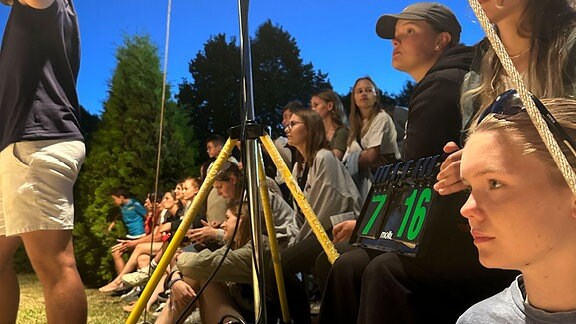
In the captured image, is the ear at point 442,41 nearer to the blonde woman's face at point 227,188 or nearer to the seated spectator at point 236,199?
the seated spectator at point 236,199

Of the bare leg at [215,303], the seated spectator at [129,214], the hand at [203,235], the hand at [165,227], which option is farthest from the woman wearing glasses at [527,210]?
the seated spectator at [129,214]

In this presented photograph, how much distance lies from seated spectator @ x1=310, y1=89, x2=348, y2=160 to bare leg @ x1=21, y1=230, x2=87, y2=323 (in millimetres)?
1076

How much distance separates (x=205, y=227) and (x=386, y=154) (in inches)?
23.7

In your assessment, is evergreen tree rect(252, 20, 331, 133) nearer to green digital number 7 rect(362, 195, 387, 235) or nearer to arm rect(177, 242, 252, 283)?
arm rect(177, 242, 252, 283)

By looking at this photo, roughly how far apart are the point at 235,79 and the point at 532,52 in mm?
2336

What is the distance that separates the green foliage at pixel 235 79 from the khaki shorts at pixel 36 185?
1.50 m

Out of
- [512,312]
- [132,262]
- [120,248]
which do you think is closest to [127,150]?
[120,248]

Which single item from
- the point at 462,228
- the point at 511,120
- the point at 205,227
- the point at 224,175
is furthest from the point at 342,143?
the point at 511,120

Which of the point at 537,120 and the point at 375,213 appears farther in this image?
the point at 375,213

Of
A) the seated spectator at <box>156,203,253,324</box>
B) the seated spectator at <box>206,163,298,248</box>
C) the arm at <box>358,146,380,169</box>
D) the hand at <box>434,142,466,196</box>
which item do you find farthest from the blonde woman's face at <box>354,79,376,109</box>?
the hand at <box>434,142,466,196</box>

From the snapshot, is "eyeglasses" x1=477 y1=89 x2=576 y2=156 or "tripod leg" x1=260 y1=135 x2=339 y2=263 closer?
"eyeglasses" x1=477 y1=89 x2=576 y2=156

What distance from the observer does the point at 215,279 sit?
1.69 meters

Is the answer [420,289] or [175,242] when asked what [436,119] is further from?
[175,242]

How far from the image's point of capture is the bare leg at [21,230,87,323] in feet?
4.11
